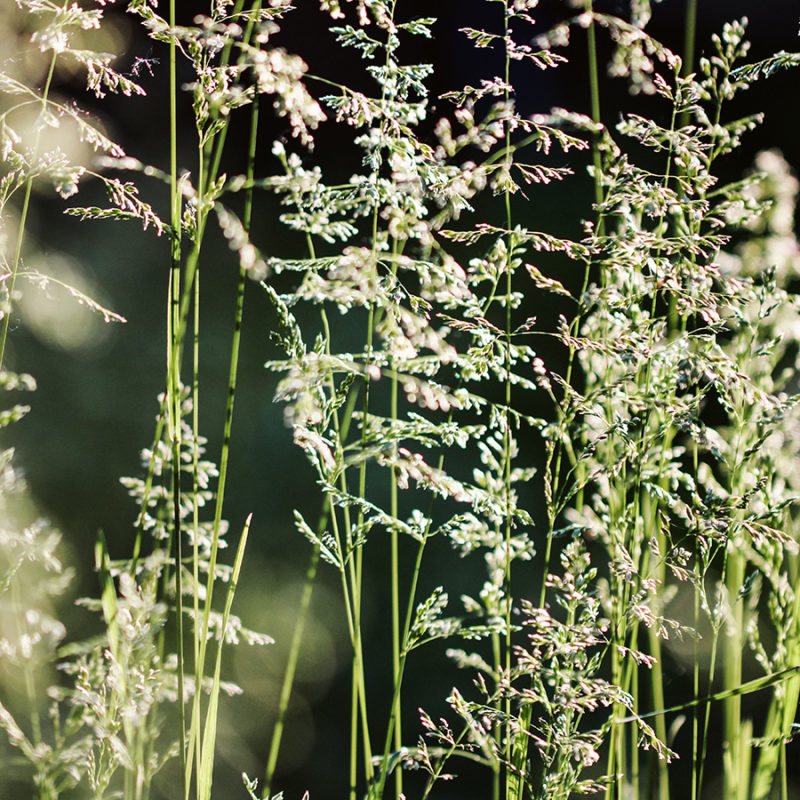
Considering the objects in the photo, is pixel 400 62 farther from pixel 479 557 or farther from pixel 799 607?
pixel 799 607

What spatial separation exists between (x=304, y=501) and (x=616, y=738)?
59 cm

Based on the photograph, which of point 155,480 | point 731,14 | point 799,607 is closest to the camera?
point 799,607

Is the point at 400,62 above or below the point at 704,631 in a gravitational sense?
above

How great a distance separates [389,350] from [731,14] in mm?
854

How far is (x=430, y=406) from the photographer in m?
0.44

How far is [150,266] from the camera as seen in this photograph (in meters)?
1.09


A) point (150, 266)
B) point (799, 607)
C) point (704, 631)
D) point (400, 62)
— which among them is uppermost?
point (400, 62)

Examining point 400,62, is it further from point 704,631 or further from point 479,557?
point 704,631

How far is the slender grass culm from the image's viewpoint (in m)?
0.50

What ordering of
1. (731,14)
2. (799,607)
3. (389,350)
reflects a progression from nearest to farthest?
(389,350) → (799,607) → (731,14)

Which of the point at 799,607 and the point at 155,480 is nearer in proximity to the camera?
the point at 799,607

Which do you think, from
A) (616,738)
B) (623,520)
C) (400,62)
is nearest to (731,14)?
(400,62)

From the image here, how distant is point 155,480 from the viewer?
2.60ft

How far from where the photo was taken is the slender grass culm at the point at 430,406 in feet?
1.63
